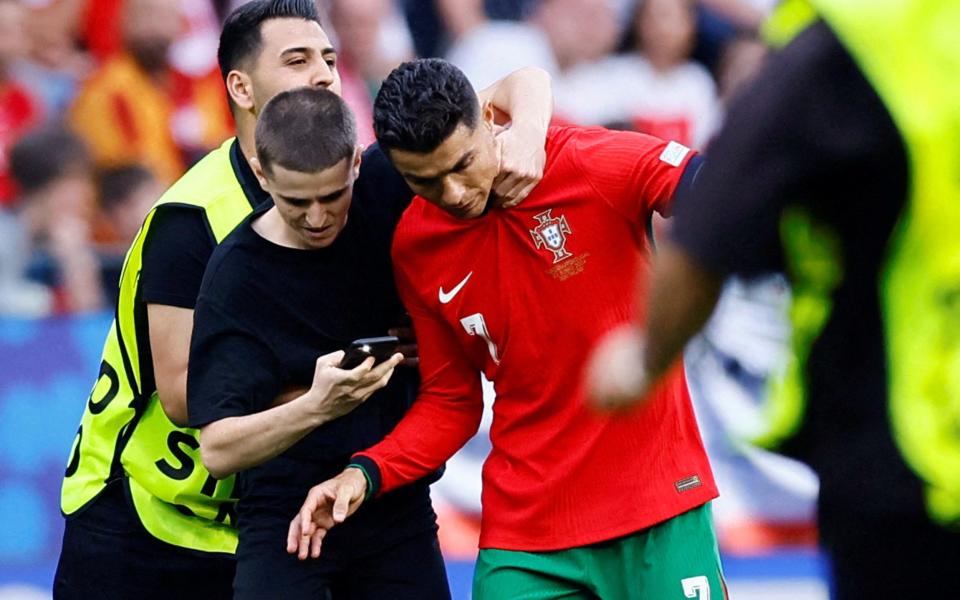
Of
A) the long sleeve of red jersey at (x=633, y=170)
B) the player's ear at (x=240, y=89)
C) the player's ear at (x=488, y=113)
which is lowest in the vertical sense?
the long sleeve of red jersey at (x=633, y=170)

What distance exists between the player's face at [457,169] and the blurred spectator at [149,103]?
14.4 feet

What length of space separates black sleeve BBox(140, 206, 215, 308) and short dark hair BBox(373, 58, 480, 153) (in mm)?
662

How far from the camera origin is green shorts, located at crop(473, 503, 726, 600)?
3.47 meters

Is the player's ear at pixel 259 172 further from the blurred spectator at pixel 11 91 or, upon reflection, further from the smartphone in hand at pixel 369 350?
the blurred spectator at pixel 11 91

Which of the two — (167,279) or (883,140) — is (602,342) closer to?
(167,279)

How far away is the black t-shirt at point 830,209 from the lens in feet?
6.48

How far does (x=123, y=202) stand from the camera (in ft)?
24.3

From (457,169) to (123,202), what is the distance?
4.41 metres

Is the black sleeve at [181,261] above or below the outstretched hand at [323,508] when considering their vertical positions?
above

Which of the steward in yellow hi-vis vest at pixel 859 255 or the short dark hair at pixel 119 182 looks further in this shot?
the short dark hair at pixel 119 182

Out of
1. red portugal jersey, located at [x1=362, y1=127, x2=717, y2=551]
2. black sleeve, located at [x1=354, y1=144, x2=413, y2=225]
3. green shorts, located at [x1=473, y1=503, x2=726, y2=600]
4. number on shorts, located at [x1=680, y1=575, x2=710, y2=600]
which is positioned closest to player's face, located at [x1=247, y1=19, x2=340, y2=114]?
black sleeve, located at [x1=354, y1=144, x2=413, y2=225]

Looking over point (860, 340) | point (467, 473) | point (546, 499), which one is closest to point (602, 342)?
point (546, 499)

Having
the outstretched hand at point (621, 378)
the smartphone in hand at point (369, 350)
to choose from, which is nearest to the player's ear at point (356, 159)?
the smartphone in hand at point (369, 350)

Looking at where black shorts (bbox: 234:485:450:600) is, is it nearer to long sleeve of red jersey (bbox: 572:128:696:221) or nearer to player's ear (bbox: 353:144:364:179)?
player's ear (bbox: 353:144:364:179)
